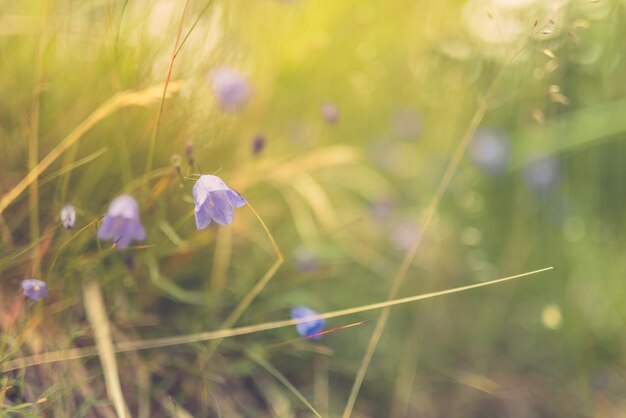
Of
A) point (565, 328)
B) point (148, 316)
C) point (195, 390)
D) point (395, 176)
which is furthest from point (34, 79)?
point (565, 328)

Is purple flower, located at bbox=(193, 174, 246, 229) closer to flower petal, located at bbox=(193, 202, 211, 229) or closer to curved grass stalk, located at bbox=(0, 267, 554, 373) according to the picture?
flower petal, located at bbox=(193, 202, 211, 229)

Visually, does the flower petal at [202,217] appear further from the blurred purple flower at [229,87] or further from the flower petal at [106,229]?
the blurred purple flower at [229,87]

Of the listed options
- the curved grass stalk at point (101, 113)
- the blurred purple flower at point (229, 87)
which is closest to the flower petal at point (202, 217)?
the curved grass stalk at point (101, 113)

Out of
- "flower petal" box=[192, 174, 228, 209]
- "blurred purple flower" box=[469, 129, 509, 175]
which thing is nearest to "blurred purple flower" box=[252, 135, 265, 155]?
"flower petal" box=[192, 174, 228, 209]

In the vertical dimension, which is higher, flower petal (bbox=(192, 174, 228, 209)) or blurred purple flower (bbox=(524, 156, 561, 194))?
flower petal (bbox=(192, 174, 228, 209))

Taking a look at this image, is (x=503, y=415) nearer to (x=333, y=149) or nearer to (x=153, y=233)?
(x=333, y=149)

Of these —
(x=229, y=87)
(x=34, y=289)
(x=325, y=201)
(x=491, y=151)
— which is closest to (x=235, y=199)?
(x=34, y=289)
